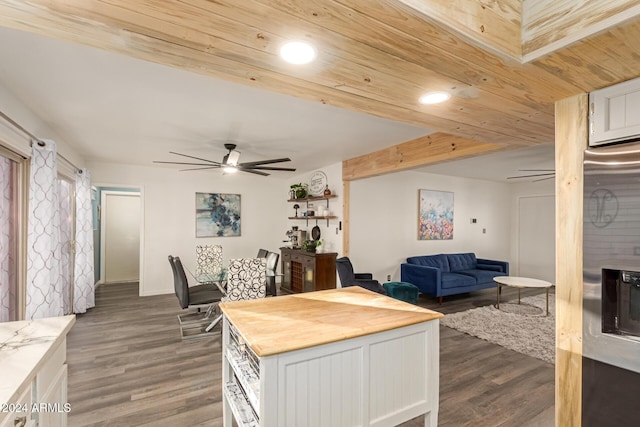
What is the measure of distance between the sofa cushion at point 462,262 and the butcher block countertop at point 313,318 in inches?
174

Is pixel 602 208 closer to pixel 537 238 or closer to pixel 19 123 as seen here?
pixel 19 123

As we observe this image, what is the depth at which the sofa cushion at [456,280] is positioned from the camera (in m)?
4.96

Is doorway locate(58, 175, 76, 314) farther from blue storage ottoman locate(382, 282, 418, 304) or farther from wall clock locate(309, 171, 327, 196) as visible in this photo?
blue storage ottoman locate(382, 282, 418, 304)

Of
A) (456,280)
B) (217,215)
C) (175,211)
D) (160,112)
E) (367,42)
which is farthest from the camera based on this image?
(217,215)

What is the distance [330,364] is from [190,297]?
2.94 m

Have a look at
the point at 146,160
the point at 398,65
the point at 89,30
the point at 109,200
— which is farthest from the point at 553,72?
the point at 109,200

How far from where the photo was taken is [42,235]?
2.81 meters

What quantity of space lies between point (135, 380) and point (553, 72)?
3722 mm

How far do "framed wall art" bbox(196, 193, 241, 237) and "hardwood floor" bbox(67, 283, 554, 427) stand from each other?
2325 millimetres

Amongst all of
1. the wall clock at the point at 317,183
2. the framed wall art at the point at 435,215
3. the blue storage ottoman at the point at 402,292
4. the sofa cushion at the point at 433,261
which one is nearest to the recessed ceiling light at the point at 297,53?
the blue storage ottoman at the point at 402,292

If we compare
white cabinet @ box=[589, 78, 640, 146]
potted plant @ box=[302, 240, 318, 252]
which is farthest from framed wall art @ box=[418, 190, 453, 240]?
white cabinet @ box=[589, 78, 640, 146]

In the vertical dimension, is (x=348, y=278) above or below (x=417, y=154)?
below

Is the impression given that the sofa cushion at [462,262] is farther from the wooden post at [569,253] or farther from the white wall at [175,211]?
the wooden post at [569,253]

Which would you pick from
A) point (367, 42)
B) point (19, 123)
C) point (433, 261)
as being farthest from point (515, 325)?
point (19, 123)
